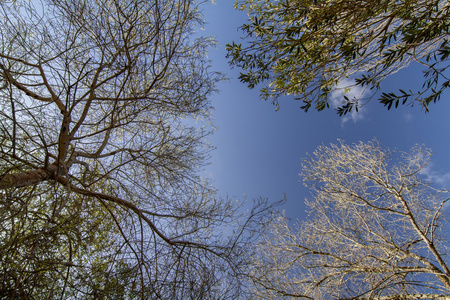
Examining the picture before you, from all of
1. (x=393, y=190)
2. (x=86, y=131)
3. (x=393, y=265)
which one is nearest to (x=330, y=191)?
(x=393, y=190)

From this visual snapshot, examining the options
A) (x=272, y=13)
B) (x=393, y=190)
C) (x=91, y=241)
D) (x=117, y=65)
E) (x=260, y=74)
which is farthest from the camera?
(x=393, y=190)

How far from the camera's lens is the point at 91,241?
127 inches

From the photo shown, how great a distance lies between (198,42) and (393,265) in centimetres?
632

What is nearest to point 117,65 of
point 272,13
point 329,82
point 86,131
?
point 86,131

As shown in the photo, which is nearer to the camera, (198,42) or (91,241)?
(91,241)

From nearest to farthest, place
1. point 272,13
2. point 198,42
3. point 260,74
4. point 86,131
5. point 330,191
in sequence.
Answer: point 272,13
point 260,74
point 198,42
point 86,131
point 330,191

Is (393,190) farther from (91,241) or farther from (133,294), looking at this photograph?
(91,241)

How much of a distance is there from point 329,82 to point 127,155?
4.12m

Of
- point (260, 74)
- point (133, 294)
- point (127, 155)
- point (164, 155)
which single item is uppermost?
point (260, 74)

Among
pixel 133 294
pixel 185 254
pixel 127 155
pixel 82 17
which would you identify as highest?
pixel 82 17

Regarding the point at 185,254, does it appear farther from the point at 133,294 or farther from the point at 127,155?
the point at 127,155

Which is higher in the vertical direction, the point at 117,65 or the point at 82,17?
the point at 82,17

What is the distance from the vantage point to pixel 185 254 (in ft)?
11.8

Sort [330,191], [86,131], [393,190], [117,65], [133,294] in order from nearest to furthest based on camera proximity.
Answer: [133,294] → [117,65] → [86,131] → [393,190] → [330,191]
